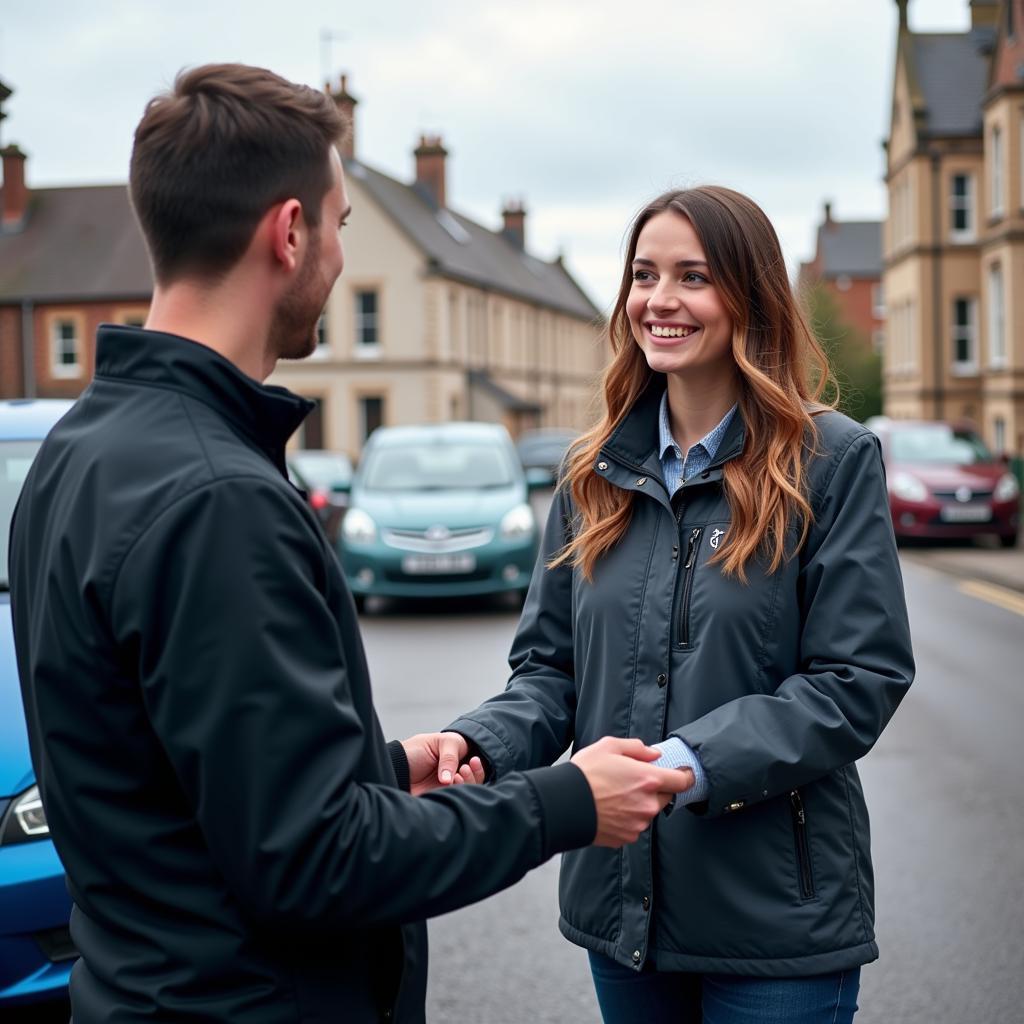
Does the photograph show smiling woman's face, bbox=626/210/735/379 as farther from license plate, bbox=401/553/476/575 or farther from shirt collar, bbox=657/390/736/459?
license plate, bbox=401/553/476/575

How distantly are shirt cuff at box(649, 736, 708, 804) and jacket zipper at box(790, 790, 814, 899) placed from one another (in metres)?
0.19

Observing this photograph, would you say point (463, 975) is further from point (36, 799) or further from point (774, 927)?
point (774, 927)

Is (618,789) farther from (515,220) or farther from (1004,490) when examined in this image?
(515,220)

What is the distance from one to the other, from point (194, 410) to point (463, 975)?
11.0ft

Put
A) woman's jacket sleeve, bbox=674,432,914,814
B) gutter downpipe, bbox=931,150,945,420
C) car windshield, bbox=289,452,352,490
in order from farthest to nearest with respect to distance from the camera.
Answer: gutter downpipe, bbox=931,150,945,420, car windshield, bbox=289,452,352,490, woman's jacket sleeve, bbox=674,432,914,814

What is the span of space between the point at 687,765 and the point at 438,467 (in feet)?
40.7

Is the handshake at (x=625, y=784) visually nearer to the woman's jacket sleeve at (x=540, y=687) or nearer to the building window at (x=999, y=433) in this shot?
the woman's jacket sleeve at (x=540, y=687)

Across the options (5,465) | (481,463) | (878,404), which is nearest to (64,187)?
(878,404)

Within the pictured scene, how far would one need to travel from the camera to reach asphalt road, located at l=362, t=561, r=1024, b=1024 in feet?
14.6

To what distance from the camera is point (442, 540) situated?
13.6m

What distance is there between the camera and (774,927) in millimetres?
2479

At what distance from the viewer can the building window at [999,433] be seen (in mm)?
32406

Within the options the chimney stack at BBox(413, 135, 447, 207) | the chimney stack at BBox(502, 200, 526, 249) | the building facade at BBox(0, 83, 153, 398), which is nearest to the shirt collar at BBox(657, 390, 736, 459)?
the building facade at BBox(0, 83, 153, 398)

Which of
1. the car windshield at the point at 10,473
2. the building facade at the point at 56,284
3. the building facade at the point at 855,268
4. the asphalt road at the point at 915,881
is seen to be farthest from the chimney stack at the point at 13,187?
the car windshield at the point at 10,473
